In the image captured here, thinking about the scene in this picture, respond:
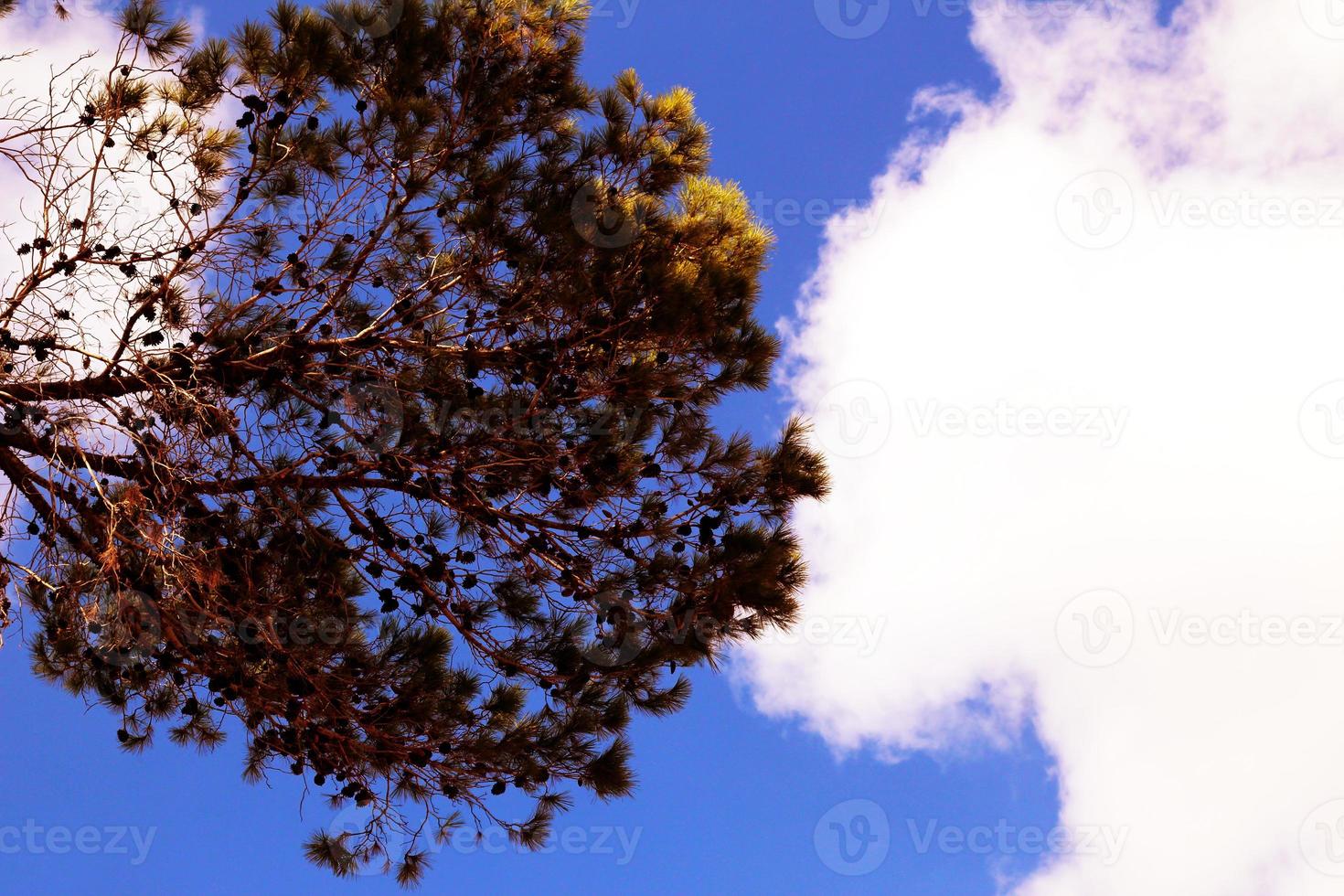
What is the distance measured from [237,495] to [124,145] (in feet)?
5.42

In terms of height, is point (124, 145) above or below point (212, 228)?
above

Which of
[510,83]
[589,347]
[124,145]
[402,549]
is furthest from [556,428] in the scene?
[124,145]

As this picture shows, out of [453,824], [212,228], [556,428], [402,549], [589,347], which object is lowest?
[453,824]

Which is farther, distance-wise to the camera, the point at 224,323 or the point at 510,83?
the point at 510,83

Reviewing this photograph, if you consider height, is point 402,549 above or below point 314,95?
below

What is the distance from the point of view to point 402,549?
5.09 m

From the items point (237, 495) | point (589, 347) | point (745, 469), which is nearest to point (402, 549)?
point (237, 495)

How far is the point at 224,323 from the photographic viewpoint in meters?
5.11

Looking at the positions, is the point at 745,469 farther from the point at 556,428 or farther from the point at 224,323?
the point at 224,323

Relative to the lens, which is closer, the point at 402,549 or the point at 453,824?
the point at 402,549

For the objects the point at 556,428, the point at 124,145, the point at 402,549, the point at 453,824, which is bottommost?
the point at 453,824

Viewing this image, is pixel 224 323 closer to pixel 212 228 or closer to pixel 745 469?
pixel 212 228

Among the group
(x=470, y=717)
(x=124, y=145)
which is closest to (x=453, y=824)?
(x=470, y=717)

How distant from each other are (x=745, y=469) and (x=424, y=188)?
2008mm
